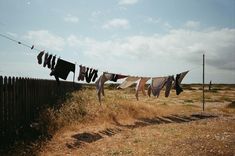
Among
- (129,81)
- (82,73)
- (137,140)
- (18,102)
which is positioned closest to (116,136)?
(137,140)

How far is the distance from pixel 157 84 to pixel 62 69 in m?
5.39

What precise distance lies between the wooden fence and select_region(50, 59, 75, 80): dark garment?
2.75ft

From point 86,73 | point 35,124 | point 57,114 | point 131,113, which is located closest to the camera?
point 35,124

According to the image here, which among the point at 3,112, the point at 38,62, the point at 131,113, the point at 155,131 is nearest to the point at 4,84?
the point at 3,112

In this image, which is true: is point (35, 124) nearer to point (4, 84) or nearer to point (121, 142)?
point (4, 84)

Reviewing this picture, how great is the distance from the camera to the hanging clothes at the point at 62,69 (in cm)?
1387

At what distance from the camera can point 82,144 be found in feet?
32.4

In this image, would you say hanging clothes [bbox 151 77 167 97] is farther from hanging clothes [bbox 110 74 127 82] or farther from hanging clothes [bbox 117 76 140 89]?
hanging clothes [bbox 110 74 127 82]

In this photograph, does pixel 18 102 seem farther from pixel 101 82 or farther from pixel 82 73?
pixel 82 73

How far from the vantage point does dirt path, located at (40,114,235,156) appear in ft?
28.6

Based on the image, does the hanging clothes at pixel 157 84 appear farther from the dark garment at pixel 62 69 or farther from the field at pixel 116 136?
the dark garment at pixel 62 69

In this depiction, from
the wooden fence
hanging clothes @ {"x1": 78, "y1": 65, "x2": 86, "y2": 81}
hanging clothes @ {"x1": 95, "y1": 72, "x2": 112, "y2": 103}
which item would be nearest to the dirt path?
the wooden fence

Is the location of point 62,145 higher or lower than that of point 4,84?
lower

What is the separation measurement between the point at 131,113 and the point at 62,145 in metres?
7.98
